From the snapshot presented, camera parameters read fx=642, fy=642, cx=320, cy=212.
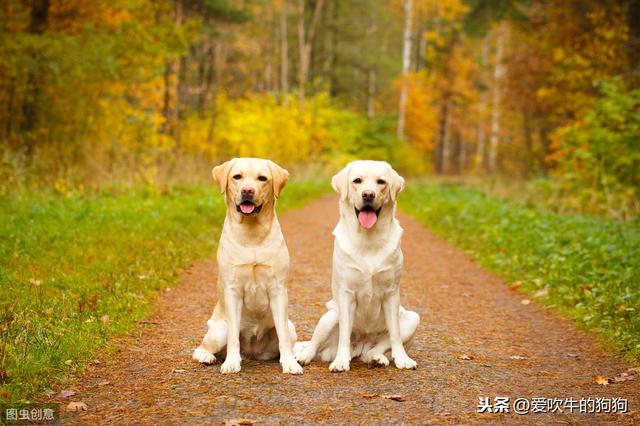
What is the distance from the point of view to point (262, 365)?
4.85 metres

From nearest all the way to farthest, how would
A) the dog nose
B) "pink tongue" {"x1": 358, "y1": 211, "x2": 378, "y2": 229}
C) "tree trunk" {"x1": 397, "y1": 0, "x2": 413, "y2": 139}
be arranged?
the dog nose, "pink tongue" {"x1": 358, "y1": 211, "x2": 378, "y2": 229}, "tree trunk" {"x1": 397, "y1": 0, "x2": 413, "y2": 139}

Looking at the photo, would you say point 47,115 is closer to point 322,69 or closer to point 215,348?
point 215,348

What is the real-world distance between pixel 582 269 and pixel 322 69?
110 feet

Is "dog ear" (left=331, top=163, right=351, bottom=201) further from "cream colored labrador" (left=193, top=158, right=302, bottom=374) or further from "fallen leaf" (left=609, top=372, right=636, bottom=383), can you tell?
"fallen leaf" (left=609, top=372, right=636, bottom=383)

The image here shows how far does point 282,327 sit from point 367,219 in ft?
3.27

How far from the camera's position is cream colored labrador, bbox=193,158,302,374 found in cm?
462

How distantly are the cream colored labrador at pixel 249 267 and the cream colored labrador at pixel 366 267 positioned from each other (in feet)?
1.22

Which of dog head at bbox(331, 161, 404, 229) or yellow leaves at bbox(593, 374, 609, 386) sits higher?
dog head at bbox(331, 161, 404, 229)

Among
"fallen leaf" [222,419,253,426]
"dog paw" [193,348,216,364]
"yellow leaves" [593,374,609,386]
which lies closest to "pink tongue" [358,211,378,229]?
"dog paw" [193,348,216,364]

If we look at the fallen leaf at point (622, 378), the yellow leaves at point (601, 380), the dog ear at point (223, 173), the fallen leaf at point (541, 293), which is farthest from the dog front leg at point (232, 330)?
the fallen leaf at point (541, 293)

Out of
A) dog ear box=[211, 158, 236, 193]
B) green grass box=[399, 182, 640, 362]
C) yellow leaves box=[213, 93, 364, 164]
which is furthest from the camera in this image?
yellow leaves box=[213, 93, 364, 164]

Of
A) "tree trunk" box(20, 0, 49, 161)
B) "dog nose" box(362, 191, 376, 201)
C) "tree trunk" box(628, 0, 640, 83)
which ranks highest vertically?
"tree trunk" box(628, 0, 640, 83)

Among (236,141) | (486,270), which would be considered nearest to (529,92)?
(236,141)

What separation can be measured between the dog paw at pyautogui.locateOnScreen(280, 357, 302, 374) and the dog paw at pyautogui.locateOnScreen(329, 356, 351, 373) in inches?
9.5
